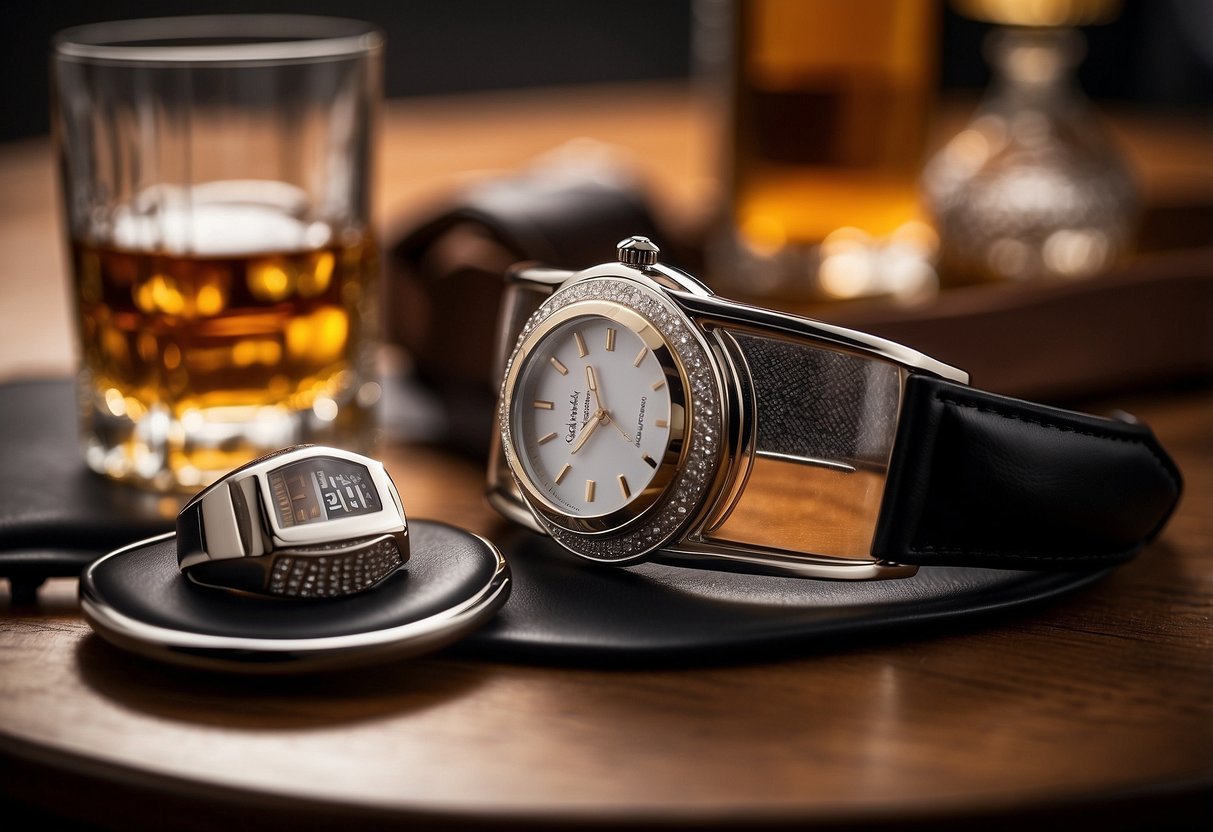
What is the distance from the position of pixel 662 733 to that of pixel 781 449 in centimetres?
20

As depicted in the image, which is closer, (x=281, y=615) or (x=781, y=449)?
→ (x=281, y=615)

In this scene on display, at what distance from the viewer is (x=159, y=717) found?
0.53m

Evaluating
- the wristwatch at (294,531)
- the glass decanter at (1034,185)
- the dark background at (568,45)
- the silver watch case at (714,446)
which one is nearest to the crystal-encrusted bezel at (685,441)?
the silver watch case at (714,446)

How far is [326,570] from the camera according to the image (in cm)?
58

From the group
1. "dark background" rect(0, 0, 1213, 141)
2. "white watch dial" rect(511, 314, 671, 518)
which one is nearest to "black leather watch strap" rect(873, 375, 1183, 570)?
"white watch dial" rect(511, 314, 671, 518)

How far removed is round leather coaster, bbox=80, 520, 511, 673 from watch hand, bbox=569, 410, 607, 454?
8 cm

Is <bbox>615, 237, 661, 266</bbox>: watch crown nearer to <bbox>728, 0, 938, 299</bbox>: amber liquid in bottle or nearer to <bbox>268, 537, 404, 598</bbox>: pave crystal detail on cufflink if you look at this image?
<bbox>268, 537, 404, 598</bbox>: pave crystal detail on cufflink

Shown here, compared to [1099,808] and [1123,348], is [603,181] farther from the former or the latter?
[1099,808]

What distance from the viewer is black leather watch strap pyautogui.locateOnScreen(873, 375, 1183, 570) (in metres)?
0.64

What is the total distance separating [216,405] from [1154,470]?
1.82 ft

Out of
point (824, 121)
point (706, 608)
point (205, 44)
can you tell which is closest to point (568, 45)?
point (824, 121)

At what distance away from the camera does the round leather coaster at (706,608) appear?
0.58m

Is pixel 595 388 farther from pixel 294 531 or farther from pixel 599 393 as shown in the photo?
pixel 294 531

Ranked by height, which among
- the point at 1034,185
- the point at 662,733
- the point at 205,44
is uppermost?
the point at 205,44
